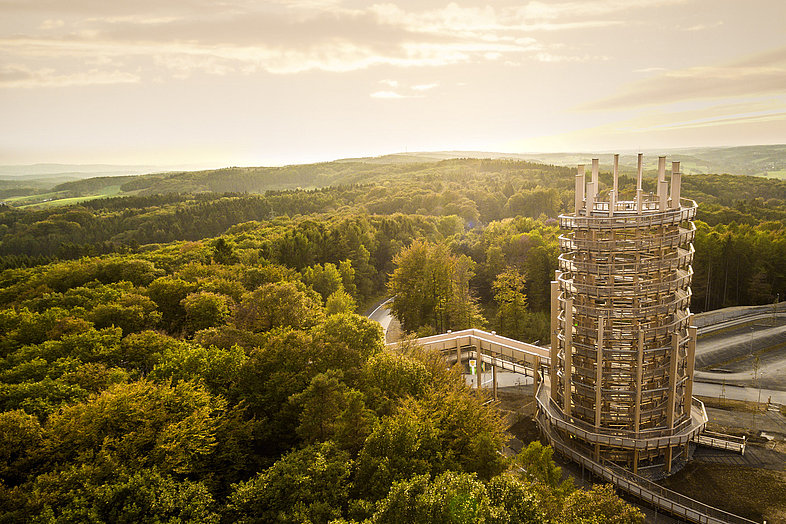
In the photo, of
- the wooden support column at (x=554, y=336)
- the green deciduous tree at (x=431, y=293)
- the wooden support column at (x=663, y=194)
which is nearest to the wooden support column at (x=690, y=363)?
the wooden support column at (x=663, y=194)

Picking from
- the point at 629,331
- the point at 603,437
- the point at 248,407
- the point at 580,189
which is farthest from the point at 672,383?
the point at 248,407

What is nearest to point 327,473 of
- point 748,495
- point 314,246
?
point 748,495

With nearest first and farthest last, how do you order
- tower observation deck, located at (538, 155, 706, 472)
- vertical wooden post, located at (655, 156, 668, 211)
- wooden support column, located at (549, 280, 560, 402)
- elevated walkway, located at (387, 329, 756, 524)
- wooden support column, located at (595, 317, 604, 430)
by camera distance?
elevated walkway, located at (387, 329, 756, 524), wooden support column, located at (595, 317, 604, 430), tower observation deck, located at (538, 155, 706, 472), vertical wooden post, located at (655, 156, 668, 211), wooden support column, located at (549, 280, 560, 402)

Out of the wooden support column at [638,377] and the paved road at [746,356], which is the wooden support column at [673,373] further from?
the paved road at [746,356]

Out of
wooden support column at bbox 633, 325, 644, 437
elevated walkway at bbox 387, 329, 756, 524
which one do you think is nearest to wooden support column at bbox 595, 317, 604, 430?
elevated walkway at bbox 387, 329, 756, 524

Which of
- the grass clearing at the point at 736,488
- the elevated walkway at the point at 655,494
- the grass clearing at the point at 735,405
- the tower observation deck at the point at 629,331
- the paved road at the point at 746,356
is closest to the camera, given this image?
the elevated walkway at the point at 655,494

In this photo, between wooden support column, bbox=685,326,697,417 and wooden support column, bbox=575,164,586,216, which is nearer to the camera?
wooden support column, bbox=685,326,697,417

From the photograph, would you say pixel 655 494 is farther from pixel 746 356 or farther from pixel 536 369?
pixel 746 356

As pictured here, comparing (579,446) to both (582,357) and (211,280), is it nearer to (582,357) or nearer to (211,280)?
(582,357)

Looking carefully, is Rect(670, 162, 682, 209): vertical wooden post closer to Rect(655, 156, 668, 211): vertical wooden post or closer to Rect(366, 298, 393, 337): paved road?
Rect(655, 156, 668, 211): vertical wooden post

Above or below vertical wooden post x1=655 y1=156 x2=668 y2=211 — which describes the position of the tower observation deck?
below
